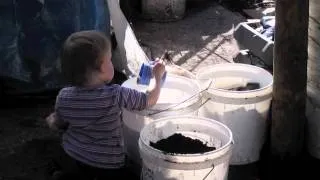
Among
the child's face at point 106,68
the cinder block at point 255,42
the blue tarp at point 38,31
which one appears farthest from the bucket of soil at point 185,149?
the blue tarp at point 38,31

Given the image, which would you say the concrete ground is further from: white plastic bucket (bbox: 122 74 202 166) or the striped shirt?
the striped shirt

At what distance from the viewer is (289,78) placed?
327 centimetres

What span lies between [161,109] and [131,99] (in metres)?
0.26

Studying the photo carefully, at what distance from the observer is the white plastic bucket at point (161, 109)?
324cm

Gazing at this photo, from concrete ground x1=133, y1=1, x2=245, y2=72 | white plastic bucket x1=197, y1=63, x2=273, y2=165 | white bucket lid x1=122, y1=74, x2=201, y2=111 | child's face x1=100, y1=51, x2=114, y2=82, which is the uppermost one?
child's face x1=100, y1=51, x2=114, y2=82

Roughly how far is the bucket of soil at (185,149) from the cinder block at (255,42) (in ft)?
3.80


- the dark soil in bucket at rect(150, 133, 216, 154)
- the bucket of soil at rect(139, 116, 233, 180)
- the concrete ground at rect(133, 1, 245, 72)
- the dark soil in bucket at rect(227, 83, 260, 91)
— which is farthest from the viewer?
the concrete ground at rect(133, 1, 245, 72)

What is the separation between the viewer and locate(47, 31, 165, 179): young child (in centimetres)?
297

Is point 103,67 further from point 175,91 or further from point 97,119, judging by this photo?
point 175,91

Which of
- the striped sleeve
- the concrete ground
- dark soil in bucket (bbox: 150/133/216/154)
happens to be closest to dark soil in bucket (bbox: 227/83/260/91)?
dark soil in bucket (bbox: 150/133/216/154)

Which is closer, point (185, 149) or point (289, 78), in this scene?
point (185, 149)

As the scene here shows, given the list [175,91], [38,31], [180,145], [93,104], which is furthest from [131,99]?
[38,31]

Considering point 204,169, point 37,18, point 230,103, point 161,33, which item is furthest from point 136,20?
point 204,169

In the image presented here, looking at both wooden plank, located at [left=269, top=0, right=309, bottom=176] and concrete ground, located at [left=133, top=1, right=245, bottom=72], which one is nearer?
wooden plank, located at [left=269, top=0, right=309, bottom=176]
